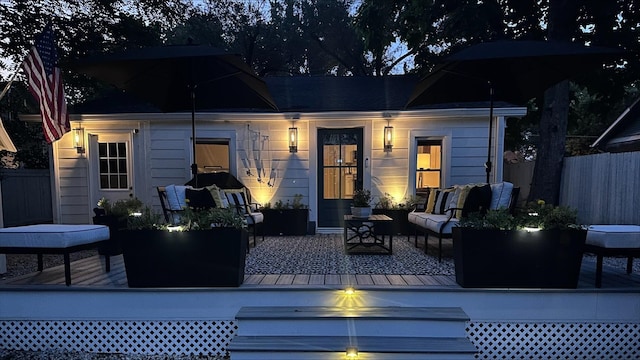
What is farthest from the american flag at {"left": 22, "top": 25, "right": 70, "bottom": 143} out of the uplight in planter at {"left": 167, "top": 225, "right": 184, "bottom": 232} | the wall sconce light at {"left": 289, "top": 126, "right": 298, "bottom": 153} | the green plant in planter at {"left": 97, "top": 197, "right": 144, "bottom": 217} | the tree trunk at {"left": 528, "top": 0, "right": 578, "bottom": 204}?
the tree trunk at {"left": 528, "top": 0, "right": 578, "bottom": 204}

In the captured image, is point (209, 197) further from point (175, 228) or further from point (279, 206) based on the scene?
point (279, 206)

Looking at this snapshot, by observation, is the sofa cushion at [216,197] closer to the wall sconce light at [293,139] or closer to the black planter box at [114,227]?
the black planter box at [114,227]

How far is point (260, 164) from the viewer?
5.79 m

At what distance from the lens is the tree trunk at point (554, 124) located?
227 inches

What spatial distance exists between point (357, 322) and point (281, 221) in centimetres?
327

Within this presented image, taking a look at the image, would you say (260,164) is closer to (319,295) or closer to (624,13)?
(319,295)

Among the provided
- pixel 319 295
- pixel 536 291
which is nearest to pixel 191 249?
pixel 319 295

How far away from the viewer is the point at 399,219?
214 inches

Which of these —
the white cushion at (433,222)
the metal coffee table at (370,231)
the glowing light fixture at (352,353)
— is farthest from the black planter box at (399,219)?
the glowing light fixture at (352,353)

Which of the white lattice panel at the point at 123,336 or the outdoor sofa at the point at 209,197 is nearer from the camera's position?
the white lattice panel at the point at 123,336

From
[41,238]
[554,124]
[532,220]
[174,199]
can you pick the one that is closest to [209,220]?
[174,199]

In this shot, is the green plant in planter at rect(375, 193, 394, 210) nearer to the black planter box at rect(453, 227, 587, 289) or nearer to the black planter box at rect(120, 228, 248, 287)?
the black planter box at rect(453, 227, 587, 289)

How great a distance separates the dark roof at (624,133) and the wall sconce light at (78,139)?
13466mm

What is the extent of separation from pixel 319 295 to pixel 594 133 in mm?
16006
